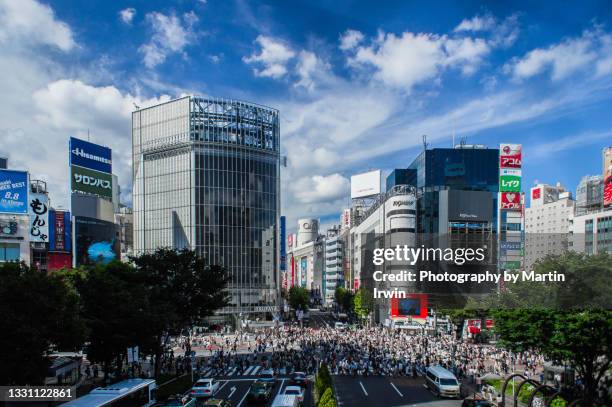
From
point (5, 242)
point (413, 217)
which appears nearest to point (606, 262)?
point (413, 217)

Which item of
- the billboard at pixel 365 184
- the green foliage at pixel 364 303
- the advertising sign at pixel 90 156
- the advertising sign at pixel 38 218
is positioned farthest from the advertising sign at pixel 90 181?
the billboard at pixel 365 184

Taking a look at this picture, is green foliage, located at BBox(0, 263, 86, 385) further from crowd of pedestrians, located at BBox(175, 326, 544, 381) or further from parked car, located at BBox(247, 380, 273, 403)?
crowd of pedestrians, located at BBox(175, 326, 544, 381)

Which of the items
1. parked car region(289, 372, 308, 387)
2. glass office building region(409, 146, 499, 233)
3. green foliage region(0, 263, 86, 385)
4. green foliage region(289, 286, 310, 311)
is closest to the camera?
green foliage region(0, 263, 86, 385)

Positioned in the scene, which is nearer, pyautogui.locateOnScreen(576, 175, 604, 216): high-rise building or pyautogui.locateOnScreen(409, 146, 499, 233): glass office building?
pyautogui.locateOnScreen(576, 175, 604, 216): high-rise building

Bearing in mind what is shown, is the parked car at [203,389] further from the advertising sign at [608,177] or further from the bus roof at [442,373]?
the advertising sign at [608,177]

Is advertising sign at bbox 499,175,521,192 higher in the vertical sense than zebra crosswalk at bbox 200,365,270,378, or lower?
higher

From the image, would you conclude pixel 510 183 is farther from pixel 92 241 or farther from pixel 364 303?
pixel 92 241

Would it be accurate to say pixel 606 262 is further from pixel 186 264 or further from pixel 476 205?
pixel 476 205

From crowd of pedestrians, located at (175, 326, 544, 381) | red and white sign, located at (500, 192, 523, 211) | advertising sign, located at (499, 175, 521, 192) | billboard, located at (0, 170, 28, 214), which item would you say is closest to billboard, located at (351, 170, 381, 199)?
red and white sign, located at (500, 192, 523, 211)
